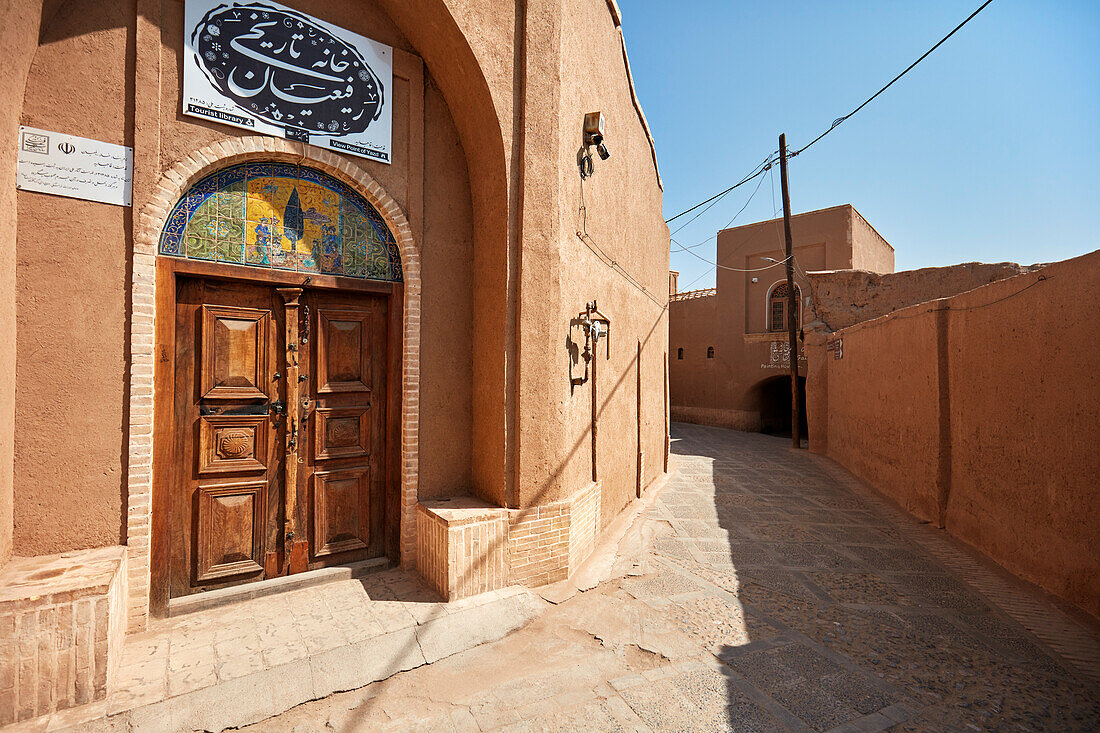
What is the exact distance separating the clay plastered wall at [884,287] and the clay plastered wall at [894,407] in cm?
228

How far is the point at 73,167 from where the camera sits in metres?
3.01

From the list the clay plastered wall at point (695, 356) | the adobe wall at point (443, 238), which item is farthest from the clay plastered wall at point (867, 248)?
the adobe wall at point (443, 238)

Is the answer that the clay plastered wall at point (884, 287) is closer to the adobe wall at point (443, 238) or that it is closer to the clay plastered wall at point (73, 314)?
the adobe wall at point (443, 238)

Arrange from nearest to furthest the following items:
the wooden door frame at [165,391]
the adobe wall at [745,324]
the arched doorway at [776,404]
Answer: the wooden door frame at [165,391]
the adobe wall at [745,324]
the arched doorway at [776,404]

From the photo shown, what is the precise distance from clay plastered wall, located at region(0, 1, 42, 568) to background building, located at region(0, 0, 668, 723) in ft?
0.06

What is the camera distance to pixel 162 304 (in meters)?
3.32

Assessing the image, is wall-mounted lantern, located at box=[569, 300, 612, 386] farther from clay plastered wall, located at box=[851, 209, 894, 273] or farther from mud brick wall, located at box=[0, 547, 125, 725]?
clay plastered wall, located at box=[851, 209, 894, 273]

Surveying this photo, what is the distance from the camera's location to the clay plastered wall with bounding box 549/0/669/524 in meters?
4.49

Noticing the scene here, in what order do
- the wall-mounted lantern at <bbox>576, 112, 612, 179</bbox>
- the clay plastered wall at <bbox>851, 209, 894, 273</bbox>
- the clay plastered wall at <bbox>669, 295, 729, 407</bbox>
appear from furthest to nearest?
the clay plastered wall at <bbox>669, 295, 729, 407</bbox>
the clay plastered wall at <bbox>851, 209, 894, 273</bbox>
the wall-mounted lantern at <bbox>576, 112, 612, 179</bbox>

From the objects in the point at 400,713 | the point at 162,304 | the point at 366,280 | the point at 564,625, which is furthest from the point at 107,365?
the point at 564,625

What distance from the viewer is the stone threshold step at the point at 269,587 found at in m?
3.39

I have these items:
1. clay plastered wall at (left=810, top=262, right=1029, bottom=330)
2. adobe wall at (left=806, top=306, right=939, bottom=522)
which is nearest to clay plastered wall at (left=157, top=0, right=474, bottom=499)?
adobe wall at (left=806, top=306, right=939, bottom=522)

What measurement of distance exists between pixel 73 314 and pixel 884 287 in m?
13.2

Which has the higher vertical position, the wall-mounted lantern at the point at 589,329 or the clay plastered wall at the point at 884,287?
the clay plastered wall at the point at 884,287
